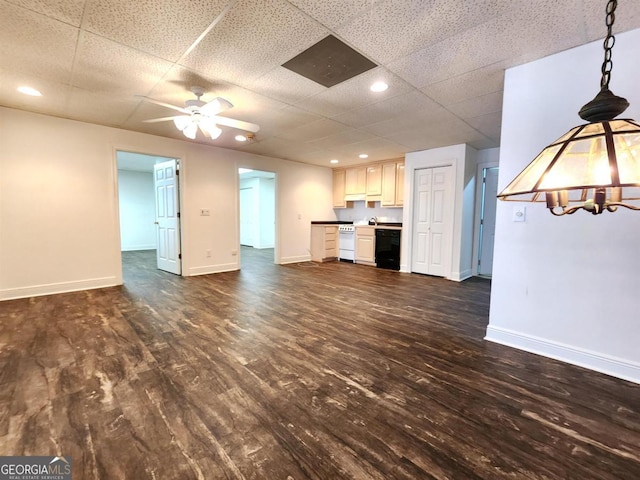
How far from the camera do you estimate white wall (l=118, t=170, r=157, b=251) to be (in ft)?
27.3

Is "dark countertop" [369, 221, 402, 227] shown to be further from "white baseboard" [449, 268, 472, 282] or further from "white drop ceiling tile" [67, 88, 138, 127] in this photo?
"white drop ceiling tile" [67, 88, 138, 127]

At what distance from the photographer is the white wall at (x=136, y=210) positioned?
833 centimetres

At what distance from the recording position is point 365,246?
6.49m

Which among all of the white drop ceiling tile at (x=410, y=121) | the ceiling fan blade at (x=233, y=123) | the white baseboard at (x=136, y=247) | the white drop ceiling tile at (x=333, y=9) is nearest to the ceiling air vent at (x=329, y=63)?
the white drop ceiling tile at (x=333, y=9)

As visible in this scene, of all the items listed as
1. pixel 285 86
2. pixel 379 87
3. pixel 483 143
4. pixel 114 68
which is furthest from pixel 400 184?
pixel 114 68

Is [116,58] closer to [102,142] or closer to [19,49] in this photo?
[19,49]

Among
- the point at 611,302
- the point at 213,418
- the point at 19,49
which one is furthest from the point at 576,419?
the point at 19,49

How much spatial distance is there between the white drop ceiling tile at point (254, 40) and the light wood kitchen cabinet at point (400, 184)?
13.6 ft

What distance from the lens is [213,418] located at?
158cm

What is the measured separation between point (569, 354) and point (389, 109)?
2880 mm

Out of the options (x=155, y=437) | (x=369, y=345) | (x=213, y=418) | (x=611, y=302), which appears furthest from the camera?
(x=369, y=345)

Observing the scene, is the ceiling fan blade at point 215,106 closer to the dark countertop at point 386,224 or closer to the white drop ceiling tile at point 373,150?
the white drop ceiling tile at point 373,150

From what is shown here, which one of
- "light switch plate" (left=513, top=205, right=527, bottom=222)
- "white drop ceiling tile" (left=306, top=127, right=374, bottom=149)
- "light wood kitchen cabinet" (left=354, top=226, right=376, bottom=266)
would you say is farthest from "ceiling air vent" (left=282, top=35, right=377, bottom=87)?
"light wood kitchen cabinet" (left=354, top=226, right=376, bottom=266)

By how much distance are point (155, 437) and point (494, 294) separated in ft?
8.92
